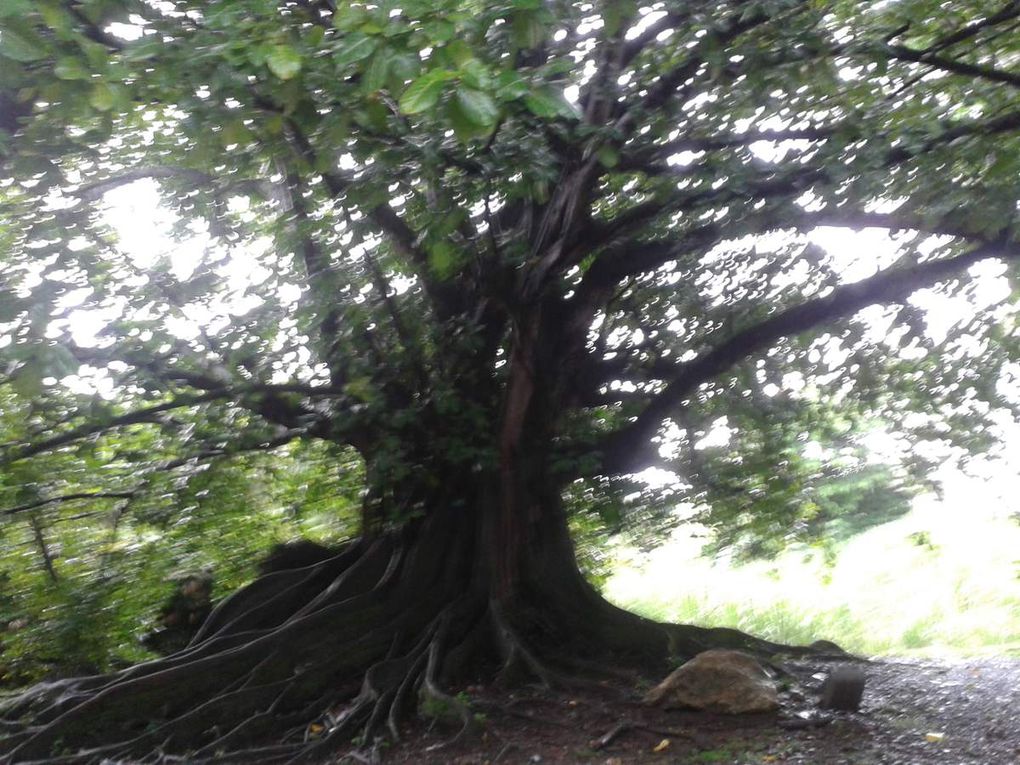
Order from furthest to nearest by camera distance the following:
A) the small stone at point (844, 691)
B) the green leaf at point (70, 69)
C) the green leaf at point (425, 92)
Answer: the small stone at point (844, 691) → the green leaf at point (70, 69) → the green leaf at point (425, 92)

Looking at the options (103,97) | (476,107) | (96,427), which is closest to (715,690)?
(476,107)

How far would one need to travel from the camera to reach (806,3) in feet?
25.9

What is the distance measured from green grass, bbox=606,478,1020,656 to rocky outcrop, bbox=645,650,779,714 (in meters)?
5.55

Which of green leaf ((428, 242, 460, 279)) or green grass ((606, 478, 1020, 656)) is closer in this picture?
green leaf ((428, 242, 460, 279))

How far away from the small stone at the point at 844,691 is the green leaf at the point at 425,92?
542cm

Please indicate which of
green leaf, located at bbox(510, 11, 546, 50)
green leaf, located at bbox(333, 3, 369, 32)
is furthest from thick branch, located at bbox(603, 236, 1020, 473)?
green leaf, located at bbox(333, 3, 369, 32)

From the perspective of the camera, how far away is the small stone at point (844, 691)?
25.0ft

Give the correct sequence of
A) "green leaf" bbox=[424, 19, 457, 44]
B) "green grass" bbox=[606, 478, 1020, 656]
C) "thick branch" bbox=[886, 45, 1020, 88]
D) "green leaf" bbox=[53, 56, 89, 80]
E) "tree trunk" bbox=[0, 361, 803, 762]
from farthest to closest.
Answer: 1. "green grass" bbox=[606, 478, 1020, 656]
2. "tree trunk" bbox=[0, 361, 803, 762]
3. "thick branch" bbox=[886, 45, 1020, 88]
4. "green leaf" bbox=[53, 56, 89, 80]
5. "green leaf" bbox=[424, 19, 457, 44]

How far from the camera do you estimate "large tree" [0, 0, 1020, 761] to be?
694 cm

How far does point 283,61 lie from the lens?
5188 mm

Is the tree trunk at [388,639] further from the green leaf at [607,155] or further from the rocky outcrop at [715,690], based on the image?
the green leaf at [607,155]

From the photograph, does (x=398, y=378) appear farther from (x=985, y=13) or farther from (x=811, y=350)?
(x=985, y=13)

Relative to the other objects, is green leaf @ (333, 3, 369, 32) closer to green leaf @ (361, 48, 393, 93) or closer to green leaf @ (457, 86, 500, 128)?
green leaf @ (361, 48, 393, 93)

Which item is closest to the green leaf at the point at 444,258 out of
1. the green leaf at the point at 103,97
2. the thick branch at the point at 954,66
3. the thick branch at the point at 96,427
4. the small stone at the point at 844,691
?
the thick branch at the point at 96,427
